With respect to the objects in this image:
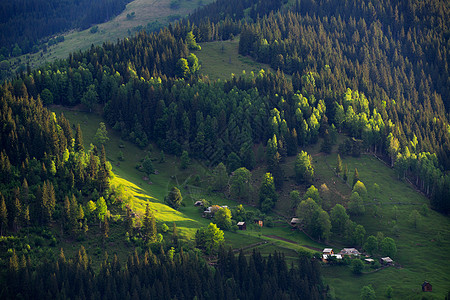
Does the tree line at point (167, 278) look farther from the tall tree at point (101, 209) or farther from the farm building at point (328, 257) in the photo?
the tall tree at point (101, 209)

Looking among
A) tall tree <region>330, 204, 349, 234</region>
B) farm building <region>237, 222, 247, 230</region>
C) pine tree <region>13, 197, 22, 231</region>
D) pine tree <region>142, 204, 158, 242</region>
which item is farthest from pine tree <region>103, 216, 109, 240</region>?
tall tree <region>330, 204, 349, 234</region>

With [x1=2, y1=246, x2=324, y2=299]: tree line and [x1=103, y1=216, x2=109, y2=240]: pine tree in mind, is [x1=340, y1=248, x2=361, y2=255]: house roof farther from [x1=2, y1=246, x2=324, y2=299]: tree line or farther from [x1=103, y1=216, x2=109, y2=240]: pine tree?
[x1=103, y1=216, x2=109, y2=240]: pine tree

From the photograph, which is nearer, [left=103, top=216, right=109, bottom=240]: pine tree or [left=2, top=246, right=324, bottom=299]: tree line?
[left=2, top=246, right=324, bottom=299]: tree line

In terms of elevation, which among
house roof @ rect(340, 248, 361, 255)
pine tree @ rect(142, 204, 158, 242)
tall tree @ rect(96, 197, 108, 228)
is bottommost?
house roof @ rect(340, 248, 361, 255)

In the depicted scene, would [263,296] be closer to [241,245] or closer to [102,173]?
[241,245]

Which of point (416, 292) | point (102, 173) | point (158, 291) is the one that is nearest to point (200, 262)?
point (158, 291)

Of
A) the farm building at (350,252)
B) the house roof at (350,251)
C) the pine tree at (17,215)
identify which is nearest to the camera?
the pine tree at (17,215)

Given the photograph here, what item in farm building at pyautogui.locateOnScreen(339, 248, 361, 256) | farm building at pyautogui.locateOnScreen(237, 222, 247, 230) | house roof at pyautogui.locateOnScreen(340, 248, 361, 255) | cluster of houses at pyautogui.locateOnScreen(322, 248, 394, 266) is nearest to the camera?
cluster of houses at pyautogui.locateOnScreen(322, 248, 394, 266)

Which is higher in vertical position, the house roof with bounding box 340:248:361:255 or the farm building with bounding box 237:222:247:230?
the farm building with bounding box 237:222:247:230

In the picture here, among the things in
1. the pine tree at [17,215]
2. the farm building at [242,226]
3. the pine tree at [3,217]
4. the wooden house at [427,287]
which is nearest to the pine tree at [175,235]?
the farm building at [242,226]
